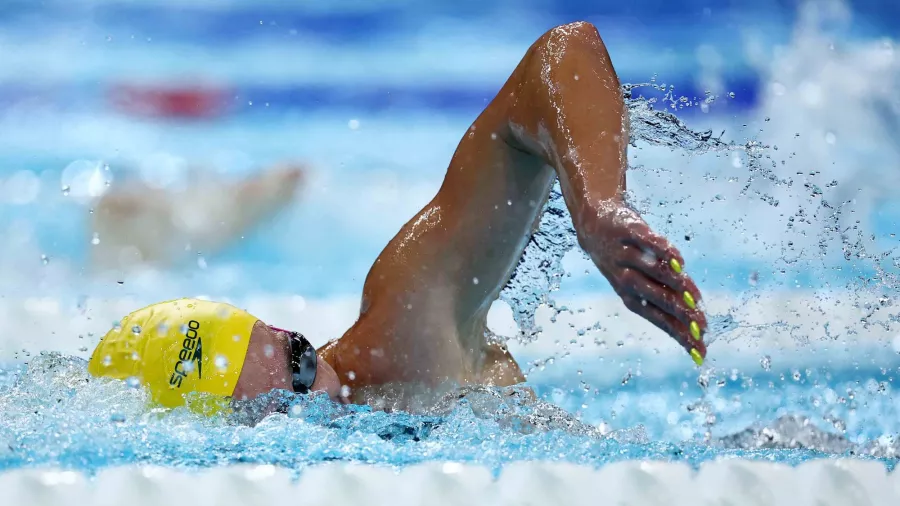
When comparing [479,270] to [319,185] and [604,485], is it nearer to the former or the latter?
[604,485]

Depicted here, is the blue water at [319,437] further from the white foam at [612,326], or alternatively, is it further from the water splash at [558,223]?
the white foam at [612,326]

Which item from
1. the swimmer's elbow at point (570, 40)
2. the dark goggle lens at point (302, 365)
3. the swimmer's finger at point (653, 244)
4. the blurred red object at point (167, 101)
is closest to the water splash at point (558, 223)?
the swimmer's elbow at point (570, 40)

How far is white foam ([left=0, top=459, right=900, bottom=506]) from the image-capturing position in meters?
0.93

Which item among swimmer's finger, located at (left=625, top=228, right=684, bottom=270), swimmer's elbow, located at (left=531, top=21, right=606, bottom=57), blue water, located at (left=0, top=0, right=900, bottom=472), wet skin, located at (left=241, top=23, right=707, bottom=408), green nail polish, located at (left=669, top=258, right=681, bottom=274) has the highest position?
blue water, located at (left=0, top=0, right=900, bottom=472)

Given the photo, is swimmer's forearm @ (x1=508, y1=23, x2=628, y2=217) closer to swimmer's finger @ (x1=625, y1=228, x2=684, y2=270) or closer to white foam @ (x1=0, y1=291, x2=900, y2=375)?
swimmer's finger @ (x1=625, y1=228, x2=684, y2=270)

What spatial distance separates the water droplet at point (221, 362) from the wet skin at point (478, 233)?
0.85 ft

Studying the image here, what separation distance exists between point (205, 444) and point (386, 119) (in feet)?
10.6

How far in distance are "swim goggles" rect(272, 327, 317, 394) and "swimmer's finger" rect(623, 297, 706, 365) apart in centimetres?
62

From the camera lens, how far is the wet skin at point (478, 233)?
1.26m

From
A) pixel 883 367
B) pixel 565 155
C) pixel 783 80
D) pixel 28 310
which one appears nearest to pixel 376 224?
pixel 28 310

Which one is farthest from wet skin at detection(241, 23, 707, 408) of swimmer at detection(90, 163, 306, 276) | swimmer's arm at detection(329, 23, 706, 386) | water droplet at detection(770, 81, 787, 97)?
water droplet at detection(770, 81, 787, 97)

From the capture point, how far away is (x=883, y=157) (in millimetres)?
3740

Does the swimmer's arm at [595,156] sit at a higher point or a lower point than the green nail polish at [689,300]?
higher

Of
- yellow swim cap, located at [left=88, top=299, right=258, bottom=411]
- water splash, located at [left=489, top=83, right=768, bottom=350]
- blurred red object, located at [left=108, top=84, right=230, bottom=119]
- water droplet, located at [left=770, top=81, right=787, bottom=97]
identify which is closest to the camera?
yellow swim cap, located at [left=88, top=299, right=258, bottom=411]
